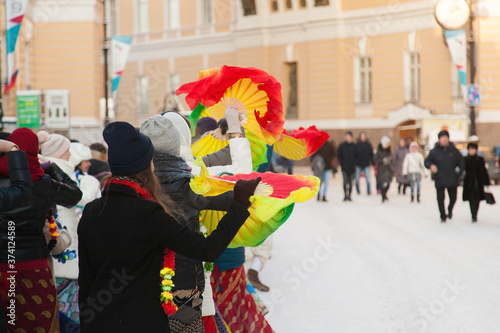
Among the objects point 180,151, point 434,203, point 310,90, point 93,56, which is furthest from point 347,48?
point 180,151

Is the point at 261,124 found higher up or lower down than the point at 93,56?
lower down

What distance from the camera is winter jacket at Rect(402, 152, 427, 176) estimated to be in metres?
17.5

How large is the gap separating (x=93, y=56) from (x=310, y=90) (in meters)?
12.2

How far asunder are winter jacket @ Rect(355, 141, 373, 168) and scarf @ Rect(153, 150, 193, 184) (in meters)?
15.3

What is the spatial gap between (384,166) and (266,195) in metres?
15.1

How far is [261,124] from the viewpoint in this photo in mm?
4891

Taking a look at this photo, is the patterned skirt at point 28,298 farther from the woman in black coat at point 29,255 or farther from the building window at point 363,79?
the building window at point 363,79

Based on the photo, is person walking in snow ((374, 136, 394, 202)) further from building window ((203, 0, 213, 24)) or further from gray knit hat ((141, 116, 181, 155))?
building window ((203, 0, 213, 24))

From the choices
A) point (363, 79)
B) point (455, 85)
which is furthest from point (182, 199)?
point (363, 79)

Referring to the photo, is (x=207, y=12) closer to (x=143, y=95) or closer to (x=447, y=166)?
(x=143, y=95)

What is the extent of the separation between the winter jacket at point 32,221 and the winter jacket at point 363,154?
48.9ft

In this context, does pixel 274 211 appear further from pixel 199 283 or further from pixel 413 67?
pixel 413 67

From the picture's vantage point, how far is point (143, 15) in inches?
1620

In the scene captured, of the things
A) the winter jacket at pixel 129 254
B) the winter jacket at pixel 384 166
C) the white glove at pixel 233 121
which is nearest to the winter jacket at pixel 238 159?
the white glove at pixel 233 121
